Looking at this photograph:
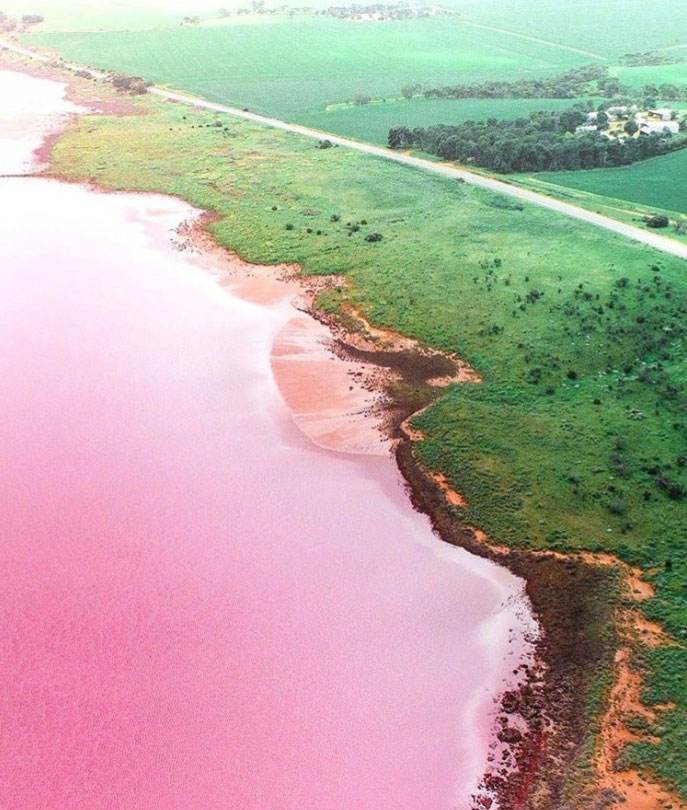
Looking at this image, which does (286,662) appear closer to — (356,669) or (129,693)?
(356,669)

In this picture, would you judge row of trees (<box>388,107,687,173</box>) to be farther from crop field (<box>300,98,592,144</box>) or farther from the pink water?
the pink water

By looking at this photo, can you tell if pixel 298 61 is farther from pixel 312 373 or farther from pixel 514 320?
pixel 312 373

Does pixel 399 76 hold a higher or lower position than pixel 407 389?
higher

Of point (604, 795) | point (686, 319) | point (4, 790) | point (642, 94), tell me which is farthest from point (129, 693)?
point (642, 94)

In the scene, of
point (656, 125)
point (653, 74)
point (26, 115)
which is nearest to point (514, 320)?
point (656, 125)

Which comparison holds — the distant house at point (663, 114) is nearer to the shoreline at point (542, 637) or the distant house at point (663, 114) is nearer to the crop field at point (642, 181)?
the crop field at point (642, 181)

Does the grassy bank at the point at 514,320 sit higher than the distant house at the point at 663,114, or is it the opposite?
the distant house at the point at 663,114

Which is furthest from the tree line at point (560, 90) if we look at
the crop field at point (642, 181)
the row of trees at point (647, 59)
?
the crop field at point (642, 181)
